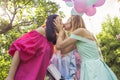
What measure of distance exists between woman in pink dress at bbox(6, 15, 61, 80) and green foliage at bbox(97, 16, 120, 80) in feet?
57.1

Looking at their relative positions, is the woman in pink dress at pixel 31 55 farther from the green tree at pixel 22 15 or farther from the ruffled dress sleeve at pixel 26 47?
the green tree at pixel 22 15

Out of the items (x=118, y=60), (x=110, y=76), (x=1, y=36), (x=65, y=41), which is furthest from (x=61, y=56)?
(x=118, y=60)

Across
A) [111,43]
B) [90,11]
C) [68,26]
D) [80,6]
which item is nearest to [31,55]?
[68,26]

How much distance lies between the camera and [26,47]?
3.05 m

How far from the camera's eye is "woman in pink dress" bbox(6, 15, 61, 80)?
9.98ft

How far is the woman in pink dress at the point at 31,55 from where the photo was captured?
9.98ft

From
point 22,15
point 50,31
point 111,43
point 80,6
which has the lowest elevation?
point 111,43

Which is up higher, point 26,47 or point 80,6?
point 80,6

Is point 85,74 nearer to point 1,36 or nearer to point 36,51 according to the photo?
point 36,51

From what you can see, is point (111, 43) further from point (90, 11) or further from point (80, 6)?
point (80, 6)

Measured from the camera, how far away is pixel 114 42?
70.0 feet

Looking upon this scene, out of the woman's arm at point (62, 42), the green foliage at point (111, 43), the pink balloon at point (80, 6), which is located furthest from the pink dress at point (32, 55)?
the green foliage at point (111, 43)

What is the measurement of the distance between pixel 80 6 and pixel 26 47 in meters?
0.75

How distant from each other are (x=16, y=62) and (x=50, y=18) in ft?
1.93
